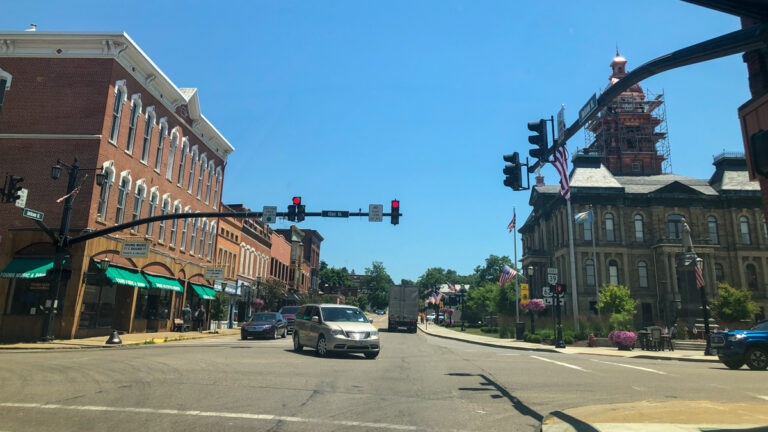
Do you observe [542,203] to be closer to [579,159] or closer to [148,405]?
[579,159]

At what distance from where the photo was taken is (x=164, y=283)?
29.6 metres

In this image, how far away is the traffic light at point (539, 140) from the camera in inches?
430

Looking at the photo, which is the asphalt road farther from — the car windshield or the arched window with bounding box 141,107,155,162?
the arched window with bounding box 141,107,155,162

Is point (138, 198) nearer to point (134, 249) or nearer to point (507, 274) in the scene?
point (134, 249)

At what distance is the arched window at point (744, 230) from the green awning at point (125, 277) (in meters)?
58.1

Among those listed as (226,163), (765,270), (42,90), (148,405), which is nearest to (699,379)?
(148,405)

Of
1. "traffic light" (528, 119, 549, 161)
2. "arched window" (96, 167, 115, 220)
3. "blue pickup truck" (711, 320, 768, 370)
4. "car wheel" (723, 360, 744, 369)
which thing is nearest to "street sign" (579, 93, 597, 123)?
"traffic light" (528, 119, 549, 161)

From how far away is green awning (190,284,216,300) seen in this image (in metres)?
34.9

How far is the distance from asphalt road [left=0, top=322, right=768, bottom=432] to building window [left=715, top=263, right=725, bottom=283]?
4557cm

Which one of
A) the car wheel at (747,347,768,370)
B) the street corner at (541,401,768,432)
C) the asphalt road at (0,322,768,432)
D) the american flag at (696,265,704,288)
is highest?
the american flag at (696,265,704,288)

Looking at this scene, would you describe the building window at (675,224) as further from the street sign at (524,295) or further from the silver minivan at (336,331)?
the silver minivan at (336,331)

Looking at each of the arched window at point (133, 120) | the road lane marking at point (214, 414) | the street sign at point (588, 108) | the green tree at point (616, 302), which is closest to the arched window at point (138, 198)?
the arched window at point (133, 120)

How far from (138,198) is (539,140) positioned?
24.0 meters

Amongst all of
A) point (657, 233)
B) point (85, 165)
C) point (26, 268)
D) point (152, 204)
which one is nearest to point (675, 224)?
point (657, 233)
